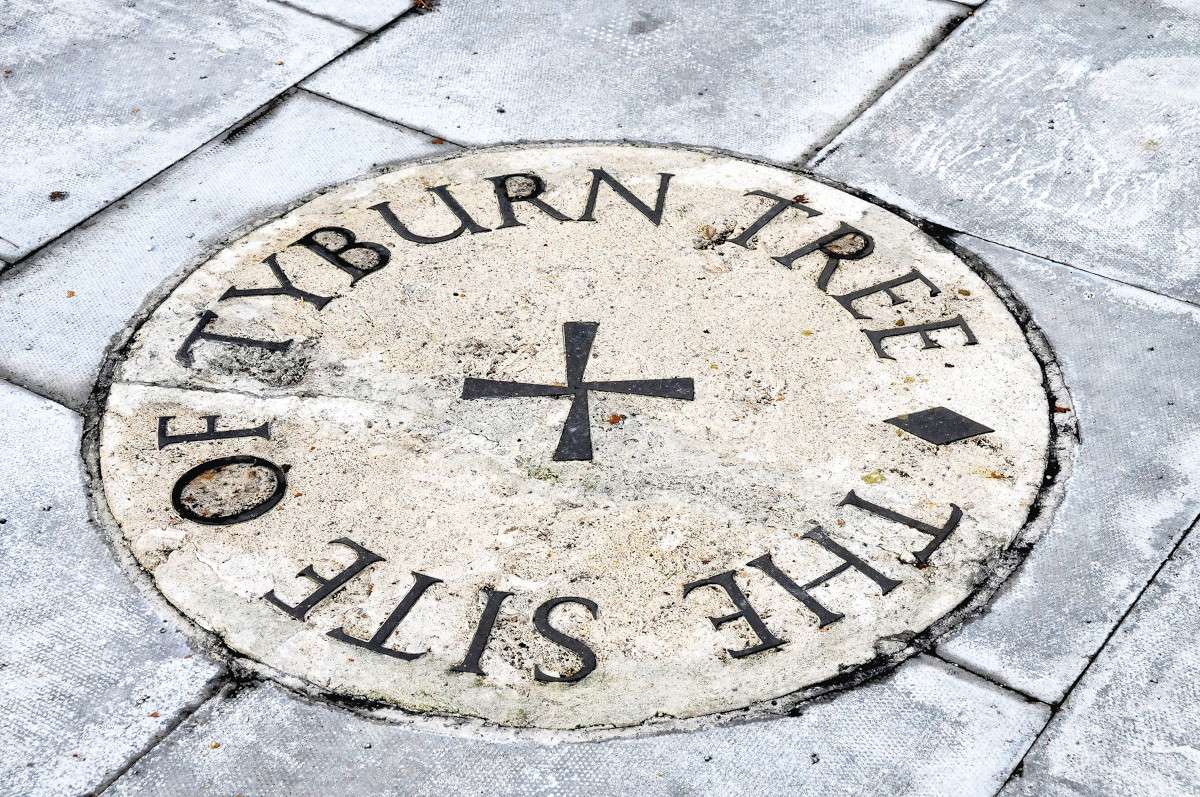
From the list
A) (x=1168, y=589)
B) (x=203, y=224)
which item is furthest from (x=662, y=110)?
(x=1168, y=589)

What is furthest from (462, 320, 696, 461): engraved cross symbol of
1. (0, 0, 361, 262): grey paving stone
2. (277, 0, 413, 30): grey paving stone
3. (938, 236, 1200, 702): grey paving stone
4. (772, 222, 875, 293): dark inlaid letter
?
(277, 0, 413, 30): grey paving stone

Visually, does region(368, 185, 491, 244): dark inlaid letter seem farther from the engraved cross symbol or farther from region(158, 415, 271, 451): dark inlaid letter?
region(158, 415, 271, 451): dark inlaid letter

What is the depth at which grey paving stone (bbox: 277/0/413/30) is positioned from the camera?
5262 millimetres

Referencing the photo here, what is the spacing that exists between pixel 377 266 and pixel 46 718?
1.73 metres

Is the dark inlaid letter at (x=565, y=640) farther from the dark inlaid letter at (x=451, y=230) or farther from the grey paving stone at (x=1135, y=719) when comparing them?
the dark inlaid letter at (x=451, y=230)

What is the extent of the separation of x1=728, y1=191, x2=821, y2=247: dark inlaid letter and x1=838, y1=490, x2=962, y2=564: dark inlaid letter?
1129mm

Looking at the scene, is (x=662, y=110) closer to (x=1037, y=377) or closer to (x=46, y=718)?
(x=1037, y=377)

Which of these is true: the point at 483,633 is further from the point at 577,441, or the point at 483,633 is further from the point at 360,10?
the point at 360,10

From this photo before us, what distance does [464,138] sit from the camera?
15.1 feet

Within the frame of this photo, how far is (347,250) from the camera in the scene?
409cm

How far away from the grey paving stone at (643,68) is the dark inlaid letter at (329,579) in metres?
1.93

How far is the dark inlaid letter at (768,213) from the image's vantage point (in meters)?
4.10

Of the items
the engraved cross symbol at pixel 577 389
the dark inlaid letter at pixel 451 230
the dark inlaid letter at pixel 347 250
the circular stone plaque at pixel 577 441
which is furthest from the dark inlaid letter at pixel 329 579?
the dark inlaid letter at pixel 451 230

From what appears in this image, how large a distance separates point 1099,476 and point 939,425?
1.39 feet
